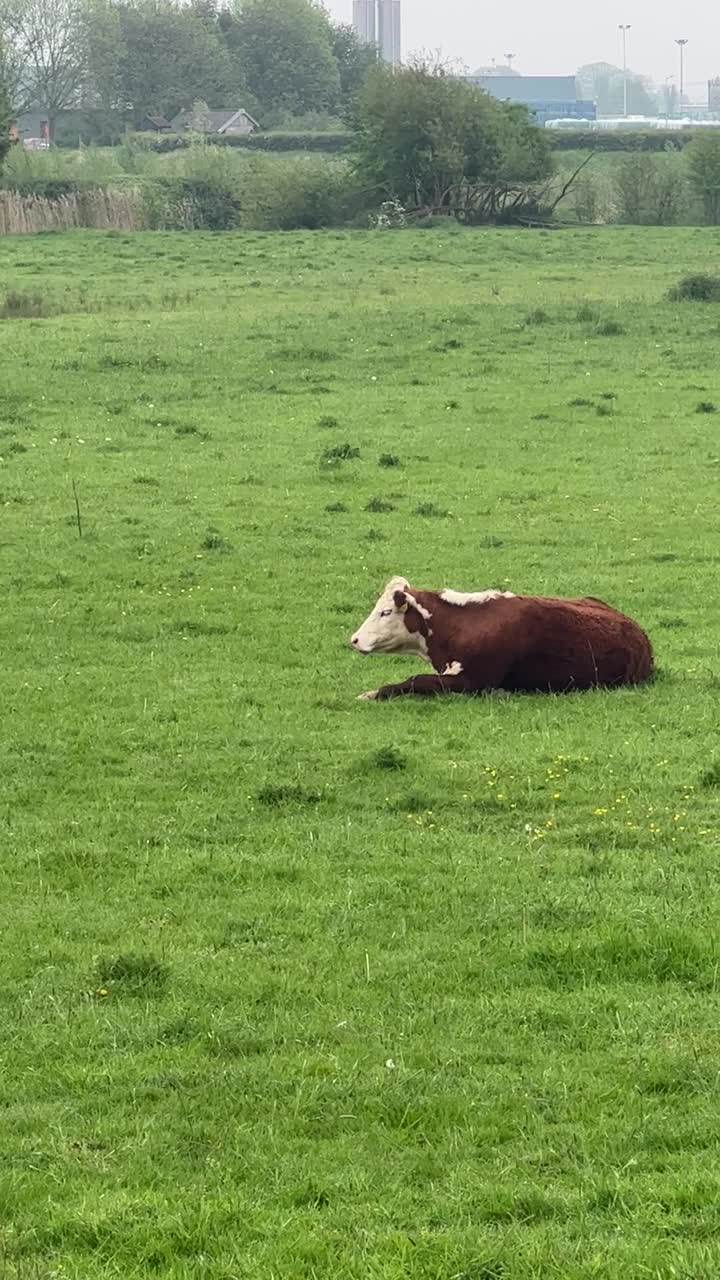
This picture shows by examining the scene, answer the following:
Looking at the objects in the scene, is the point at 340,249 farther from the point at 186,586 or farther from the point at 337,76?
the point at 337,76

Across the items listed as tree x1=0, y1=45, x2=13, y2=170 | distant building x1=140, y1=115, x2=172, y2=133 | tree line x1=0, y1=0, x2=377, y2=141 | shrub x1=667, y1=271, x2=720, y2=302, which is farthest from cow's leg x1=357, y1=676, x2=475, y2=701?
distant building x1=140, y1=115, x2=172, y2=133

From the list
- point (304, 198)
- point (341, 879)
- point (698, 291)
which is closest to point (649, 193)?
point (304, 198)

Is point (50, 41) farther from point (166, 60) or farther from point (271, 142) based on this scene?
point (271, 142)

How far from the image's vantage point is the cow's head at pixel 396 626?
1287 centimetres

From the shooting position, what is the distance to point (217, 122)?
447 ft

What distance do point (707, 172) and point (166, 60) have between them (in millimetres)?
85987

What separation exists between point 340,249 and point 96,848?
4774 cm

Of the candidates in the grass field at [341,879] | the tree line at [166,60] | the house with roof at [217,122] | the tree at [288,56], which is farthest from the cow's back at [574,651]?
the tree at [288,56]

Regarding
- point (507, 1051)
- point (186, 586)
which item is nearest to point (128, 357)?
point (186, 586)

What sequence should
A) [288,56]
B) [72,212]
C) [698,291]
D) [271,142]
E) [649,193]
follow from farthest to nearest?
[288,56] → [271,142] → [649,193] → [72,212] → [698,291]

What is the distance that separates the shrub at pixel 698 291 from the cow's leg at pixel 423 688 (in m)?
28.2

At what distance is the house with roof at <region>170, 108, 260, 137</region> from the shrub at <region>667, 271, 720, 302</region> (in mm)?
96830

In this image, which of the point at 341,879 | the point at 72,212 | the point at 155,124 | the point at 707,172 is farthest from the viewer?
the point at 155,124

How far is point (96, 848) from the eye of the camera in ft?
30.5
